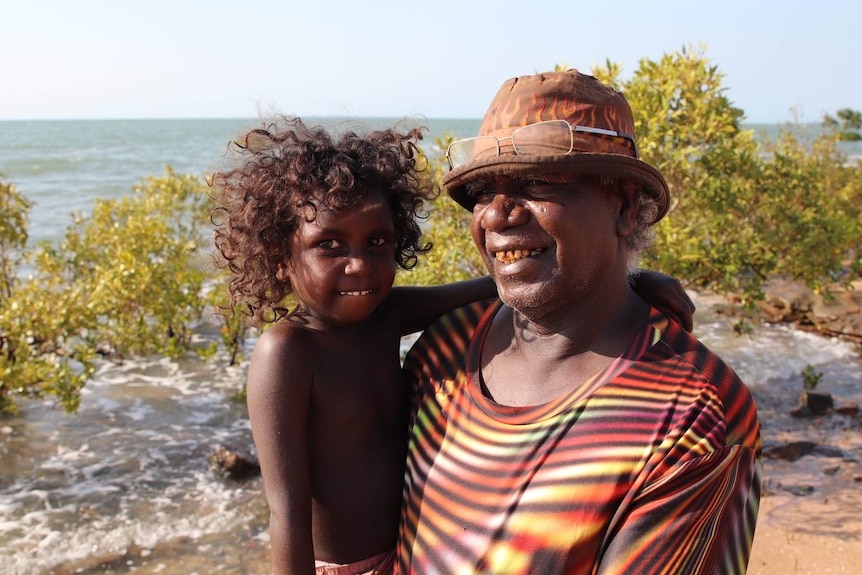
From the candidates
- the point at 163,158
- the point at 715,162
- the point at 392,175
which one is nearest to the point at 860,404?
the point at 715,162

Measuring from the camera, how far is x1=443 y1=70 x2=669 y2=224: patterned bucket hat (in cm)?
149

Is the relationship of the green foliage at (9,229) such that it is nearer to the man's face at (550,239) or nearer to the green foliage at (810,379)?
the man's face at (550,239)

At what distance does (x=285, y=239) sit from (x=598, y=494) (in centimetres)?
111

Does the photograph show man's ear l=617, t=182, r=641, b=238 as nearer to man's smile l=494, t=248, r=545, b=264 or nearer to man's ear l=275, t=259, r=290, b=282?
man's smile l=494, t=248, r=545, b=264

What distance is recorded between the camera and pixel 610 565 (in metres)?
1.37

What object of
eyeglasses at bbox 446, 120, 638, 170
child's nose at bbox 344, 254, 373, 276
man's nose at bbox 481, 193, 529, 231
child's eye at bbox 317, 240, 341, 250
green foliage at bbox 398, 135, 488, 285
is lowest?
green foliage at bbox 398, 135, 488, 285

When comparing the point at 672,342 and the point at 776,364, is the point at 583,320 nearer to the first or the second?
the point at 672,342

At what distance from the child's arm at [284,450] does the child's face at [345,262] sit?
179mm

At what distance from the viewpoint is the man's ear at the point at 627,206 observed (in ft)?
5.31

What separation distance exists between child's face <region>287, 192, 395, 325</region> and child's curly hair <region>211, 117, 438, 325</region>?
0.04m

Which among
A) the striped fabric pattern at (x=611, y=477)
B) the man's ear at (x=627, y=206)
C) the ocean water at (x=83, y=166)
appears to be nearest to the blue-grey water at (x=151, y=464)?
the man's ear at (x=627, y=206)

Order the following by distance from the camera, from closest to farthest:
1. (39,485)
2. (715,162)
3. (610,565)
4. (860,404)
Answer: (610,565), (715,162), (39,485), (860,404)

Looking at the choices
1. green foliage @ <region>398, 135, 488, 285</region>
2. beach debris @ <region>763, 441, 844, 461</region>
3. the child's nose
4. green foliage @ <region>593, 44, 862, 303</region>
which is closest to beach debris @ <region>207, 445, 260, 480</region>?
green foliage @ <region>398, 135, 488, 285</region>

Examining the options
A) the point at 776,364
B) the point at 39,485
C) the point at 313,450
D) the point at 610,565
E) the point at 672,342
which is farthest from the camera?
the point at 776,364
